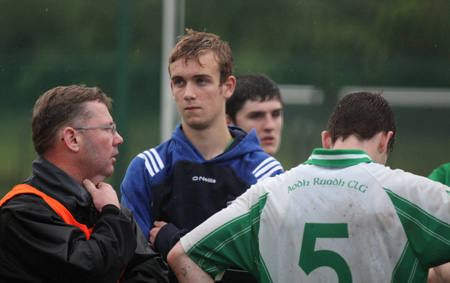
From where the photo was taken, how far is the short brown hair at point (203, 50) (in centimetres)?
396

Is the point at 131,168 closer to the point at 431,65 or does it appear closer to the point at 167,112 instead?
the point at 167,112

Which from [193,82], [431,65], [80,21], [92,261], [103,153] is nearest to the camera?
[92,261]

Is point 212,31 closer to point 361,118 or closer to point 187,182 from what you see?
point 187,182

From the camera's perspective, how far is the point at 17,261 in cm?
275

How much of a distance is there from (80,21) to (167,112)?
1187 millimetres

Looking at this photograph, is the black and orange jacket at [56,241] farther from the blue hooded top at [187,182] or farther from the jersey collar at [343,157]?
the jersey collar at [343,157]

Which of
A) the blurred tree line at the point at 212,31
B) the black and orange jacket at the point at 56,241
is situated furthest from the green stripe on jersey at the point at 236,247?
the blurred tree line at the point at 212,31

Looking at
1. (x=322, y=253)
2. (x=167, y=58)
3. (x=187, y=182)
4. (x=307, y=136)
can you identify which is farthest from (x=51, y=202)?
(x=307, y=136)

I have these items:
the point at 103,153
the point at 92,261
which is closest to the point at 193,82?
the point at 103,153

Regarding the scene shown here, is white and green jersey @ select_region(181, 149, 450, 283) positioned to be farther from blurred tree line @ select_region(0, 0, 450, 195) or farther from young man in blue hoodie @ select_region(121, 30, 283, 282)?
blurred tree line @ select_region(0, 0, 450, 195)

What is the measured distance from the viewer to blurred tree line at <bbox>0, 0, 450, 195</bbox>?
646cm

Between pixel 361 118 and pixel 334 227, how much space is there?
1.66 feet

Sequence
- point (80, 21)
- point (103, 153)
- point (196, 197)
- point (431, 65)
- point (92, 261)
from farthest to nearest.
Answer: point (431, 65)
point (80, 21)
point (196, 197)
point (103, 153)
point (92, 261)

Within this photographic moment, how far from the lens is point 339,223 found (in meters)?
2.87
